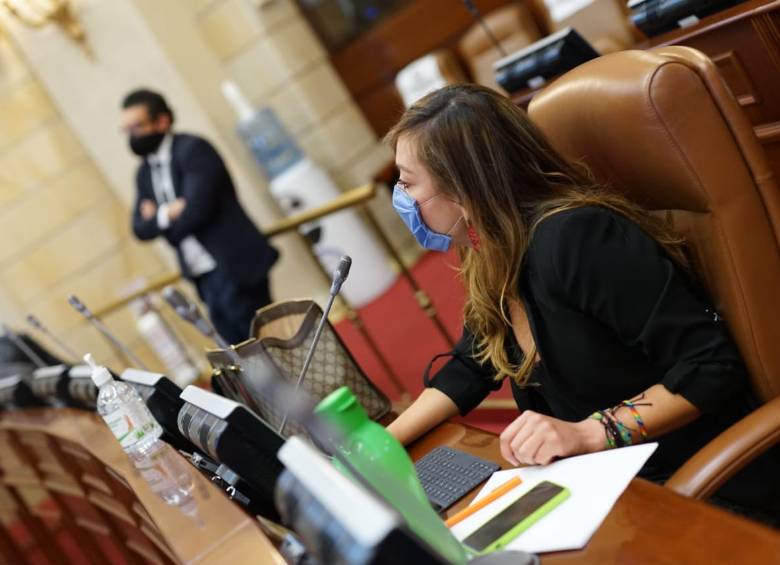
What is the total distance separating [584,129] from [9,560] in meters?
3.38

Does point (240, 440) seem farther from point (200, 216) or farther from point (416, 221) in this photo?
point (200, 216)

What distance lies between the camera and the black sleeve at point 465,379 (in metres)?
1.61

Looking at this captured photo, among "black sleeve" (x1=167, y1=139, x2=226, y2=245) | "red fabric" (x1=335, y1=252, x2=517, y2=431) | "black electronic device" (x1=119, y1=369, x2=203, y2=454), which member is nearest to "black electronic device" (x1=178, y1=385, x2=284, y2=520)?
"black electronic device" (x1=119, y1=369, x2=203, y2=454)

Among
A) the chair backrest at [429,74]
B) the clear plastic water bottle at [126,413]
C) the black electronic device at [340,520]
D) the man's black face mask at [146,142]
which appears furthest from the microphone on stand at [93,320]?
the chair backrest at [429,74]

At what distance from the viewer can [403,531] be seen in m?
0.63

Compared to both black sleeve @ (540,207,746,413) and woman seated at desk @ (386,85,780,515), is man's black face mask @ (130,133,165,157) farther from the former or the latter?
black sleeve @ (540,207,746,413)

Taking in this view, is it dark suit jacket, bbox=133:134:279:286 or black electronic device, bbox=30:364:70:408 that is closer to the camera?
black electronic device, bbox=30:364:70:408

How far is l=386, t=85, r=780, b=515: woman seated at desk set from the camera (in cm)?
126

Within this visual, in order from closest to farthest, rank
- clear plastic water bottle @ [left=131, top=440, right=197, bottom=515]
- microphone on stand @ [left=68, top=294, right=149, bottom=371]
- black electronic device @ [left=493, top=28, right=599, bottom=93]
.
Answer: clear plastic water bottle @ [left=131, top=440, right=197, bottom=515] → microphone on stand @ [left=68, top=294, right=149, bottom=371] → black electronic device @ [left=493, top=28, right=599, bottom=93]

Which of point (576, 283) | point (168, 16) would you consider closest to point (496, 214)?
point (576, 283)

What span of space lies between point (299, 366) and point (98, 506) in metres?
1.08

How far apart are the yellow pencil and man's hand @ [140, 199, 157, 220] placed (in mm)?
2904

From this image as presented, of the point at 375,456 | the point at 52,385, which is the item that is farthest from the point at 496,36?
the point at 375,456

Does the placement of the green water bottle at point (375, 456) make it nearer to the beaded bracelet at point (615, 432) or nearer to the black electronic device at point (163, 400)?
the beaded bracelet at point (615, 432)
